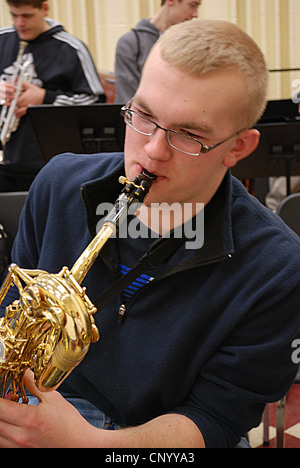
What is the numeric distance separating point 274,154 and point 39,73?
58.2 inches

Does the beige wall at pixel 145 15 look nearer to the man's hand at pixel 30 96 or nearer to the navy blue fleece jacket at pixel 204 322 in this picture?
the man's hand at pixel 30 96

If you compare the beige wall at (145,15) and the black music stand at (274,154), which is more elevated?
the beige wall at (145,15)

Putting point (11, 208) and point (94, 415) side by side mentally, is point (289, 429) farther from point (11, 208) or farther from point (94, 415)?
point (11, 208)

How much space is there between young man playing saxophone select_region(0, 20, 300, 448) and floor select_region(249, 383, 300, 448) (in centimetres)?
109

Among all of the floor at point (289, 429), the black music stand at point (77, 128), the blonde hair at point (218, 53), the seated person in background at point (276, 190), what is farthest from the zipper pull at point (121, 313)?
the seated person in background at point (276, 190)

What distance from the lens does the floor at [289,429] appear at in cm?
226

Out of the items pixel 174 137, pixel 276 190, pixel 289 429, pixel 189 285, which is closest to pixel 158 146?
pixel 174 137

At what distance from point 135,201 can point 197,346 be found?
37 centimetres

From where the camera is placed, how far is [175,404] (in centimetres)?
131

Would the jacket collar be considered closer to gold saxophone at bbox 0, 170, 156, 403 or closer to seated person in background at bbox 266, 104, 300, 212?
gold saxophone at bbox 0, 170, 156, 403

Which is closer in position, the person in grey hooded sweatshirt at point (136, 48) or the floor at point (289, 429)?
the floor at point (289, 429)

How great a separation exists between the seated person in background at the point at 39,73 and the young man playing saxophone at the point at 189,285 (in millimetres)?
2009

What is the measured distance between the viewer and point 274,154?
275cm

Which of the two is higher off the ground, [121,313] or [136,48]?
[136,48]
